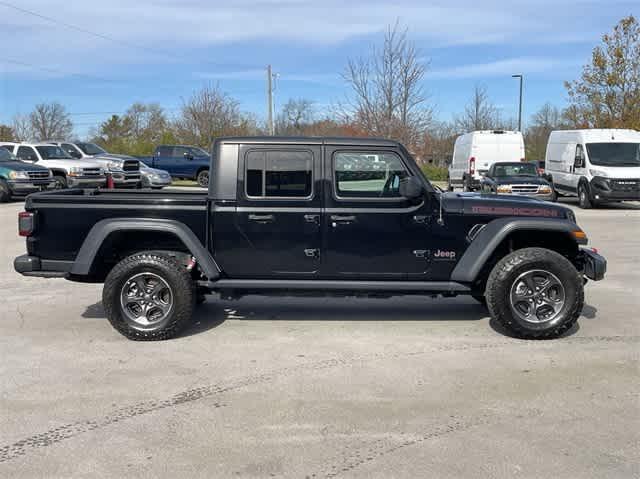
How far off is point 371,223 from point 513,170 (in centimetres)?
1674

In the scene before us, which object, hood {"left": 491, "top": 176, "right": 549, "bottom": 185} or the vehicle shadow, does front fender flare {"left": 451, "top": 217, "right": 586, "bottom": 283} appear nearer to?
the vehicle shadow

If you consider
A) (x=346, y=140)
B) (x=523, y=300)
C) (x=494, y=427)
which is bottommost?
(x=494, y=427)

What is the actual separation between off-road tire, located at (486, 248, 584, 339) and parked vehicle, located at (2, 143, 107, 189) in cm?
1825

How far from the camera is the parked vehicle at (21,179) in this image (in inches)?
811

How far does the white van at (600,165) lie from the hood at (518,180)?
43.5 inches

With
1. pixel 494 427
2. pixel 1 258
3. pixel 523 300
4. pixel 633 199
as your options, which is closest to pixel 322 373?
pixel 494 427

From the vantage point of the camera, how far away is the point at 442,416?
431 cm

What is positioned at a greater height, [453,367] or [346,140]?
[346,140]

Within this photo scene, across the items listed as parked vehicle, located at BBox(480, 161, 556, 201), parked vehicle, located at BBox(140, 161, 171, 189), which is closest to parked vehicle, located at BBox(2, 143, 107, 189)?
parked vehicle, located at BBox(140, 161, 171, 189)

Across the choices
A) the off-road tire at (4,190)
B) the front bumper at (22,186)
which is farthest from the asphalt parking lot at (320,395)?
the off-road tire at (4,190)

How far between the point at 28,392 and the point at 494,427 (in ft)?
10.5

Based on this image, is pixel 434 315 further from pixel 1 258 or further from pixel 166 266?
pixel 1 258

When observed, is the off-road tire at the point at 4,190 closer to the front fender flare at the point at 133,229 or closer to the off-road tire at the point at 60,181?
the off-road tire at the point at 60,181

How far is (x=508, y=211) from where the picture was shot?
20.1ft
